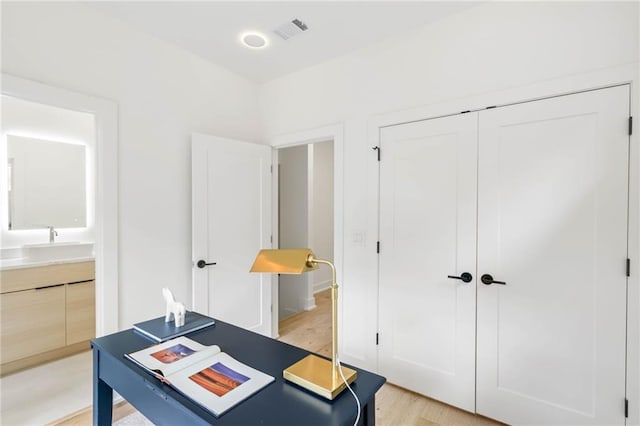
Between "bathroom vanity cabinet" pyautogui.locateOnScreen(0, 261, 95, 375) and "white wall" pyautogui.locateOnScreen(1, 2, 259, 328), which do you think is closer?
"white wall" pyautogui.locateOnScreen(1, 2, 259, 328)

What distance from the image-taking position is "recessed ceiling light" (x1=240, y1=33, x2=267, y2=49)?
7.89 feet

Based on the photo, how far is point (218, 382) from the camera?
1097 millimetres

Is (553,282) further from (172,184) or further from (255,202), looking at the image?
(172,184)

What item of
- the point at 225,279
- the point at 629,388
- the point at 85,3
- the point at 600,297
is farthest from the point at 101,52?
the point at 629,388

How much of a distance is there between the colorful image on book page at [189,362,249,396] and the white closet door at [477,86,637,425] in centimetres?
167

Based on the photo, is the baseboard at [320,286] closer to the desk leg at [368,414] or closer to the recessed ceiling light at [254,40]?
the recessed ceiling light at [254,40]

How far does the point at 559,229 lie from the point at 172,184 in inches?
111

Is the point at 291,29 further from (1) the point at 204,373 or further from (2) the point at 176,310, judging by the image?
(1) the point at 204,373

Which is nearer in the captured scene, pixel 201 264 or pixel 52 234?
pixel 201 264

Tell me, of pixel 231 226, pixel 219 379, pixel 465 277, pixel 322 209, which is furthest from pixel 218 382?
pixel 322 209

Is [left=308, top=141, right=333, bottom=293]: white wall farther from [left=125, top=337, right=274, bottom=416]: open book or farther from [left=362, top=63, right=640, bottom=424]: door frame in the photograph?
[left=125, top=337, right=274, bottom=416]: open book

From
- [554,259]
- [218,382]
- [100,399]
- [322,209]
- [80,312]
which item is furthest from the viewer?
[322,209]

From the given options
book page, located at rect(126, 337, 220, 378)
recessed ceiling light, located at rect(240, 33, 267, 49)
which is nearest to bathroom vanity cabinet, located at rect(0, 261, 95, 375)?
book page, located at rect(126, 337, 220, 378)

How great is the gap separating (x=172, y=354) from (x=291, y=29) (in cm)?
230
